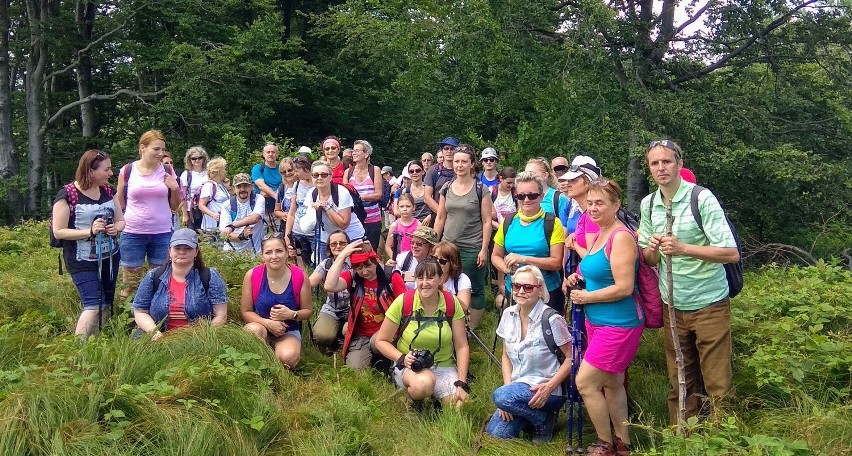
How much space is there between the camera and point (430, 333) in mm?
5055

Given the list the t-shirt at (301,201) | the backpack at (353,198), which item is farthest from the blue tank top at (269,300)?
the t-shirt at (301,201)

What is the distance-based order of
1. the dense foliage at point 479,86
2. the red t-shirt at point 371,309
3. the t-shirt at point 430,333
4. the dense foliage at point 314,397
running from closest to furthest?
1. the dense foliage at point 314,397
2. the t-shirt at point 430,333
3. the red t-shirt at point 371,309
4. the dense foliage at point 479,86

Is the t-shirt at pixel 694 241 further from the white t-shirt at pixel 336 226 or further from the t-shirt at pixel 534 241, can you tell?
the white t-shirt at pixel 336 226

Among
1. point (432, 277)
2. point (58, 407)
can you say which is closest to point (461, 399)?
point (432, 277)

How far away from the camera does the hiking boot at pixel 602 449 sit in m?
4.06

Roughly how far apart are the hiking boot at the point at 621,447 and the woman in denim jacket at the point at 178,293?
3084mm

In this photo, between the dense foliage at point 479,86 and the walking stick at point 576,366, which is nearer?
the walking stick at point 576,366

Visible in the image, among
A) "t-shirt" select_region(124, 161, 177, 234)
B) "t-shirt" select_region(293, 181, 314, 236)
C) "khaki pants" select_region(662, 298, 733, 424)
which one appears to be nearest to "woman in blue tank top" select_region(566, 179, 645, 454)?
"khaki pants" select_region(662, 298, 733, 424)

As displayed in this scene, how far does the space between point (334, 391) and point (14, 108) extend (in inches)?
753

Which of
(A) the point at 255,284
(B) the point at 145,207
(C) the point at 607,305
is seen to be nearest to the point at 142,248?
(B) the point at 145,207

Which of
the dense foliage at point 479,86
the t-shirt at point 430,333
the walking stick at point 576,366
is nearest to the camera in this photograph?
the walking stick at point 576,366

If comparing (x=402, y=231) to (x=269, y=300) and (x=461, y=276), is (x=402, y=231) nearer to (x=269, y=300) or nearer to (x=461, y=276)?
(x=461, y=276)

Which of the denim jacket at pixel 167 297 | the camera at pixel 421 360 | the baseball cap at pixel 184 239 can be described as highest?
the baseball cap at pixel 184 239

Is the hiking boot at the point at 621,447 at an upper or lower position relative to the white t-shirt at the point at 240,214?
lower
